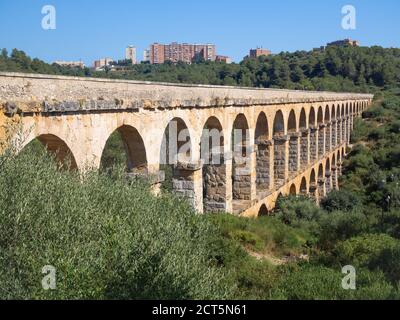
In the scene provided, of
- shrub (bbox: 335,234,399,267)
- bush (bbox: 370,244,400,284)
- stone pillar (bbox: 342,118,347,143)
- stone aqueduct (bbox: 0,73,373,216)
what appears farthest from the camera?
stone pillar (bbox: 342,118,347,143)

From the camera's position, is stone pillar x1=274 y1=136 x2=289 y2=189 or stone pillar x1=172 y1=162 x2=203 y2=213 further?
stone pillar x1=274 y1=136 x2=289 y2=189

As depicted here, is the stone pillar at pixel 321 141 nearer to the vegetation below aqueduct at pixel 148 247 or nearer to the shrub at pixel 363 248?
the vegetation below aqueduct at pixel 148 247

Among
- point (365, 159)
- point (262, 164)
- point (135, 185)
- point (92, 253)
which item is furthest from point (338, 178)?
point (92, 253)

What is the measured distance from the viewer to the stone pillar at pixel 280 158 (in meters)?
20.5

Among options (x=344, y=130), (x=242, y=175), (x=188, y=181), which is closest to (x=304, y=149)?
(x=242, y=175)

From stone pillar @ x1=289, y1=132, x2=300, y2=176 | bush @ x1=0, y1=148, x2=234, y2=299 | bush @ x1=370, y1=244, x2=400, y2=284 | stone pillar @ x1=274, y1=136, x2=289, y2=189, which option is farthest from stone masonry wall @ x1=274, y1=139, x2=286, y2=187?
bush @ x1=0, y1=148, x2=234, y2=299

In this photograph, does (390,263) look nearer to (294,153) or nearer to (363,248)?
(363,248)

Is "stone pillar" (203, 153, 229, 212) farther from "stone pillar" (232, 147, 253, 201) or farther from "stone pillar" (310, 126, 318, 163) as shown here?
"stone pillar" (310, 126, 318, 163)

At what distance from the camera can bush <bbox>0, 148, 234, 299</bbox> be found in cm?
479

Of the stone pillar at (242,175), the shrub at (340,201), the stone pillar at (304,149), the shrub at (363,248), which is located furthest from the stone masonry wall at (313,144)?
the shrub at (363,248)

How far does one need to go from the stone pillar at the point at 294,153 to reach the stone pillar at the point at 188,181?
11156mm

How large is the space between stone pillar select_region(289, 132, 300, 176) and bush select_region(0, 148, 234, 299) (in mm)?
16819

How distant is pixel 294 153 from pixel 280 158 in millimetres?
2526

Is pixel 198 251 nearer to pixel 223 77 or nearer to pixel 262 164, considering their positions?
pixel 262 164
